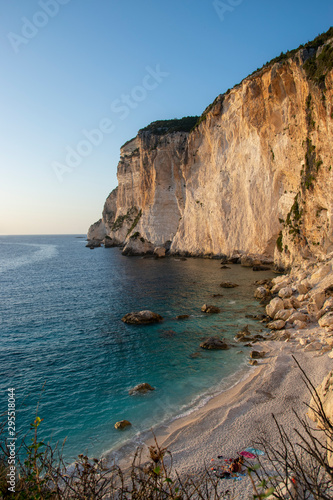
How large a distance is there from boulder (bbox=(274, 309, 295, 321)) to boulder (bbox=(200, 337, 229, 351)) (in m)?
4.75

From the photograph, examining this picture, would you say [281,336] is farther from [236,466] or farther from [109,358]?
[236,466]

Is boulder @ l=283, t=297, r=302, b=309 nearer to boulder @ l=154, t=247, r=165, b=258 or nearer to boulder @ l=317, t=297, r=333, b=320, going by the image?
boulder @ l=317, t=297, r=333, b=320

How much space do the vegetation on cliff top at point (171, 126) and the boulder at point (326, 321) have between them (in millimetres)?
61363

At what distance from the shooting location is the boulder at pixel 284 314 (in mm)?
18578

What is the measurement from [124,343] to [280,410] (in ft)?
31.7

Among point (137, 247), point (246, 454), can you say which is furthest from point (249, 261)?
point (246, 454)

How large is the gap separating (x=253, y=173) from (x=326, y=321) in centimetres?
3137

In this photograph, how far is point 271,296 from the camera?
79.6 feet

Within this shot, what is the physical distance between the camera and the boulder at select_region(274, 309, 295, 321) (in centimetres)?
1858

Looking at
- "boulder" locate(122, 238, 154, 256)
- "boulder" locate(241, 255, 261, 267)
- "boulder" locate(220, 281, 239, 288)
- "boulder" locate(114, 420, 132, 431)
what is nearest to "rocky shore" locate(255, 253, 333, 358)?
"boulder" locate(220, 281, 239, 288)

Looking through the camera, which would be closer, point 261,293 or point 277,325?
point 277,325

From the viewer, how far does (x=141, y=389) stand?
39.6ft

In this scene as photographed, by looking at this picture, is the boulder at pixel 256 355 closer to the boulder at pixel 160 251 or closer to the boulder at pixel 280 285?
the boulder at pixel 280 285


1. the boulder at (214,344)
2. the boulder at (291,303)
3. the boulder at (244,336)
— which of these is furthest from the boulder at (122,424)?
the boulder at (291,303)
